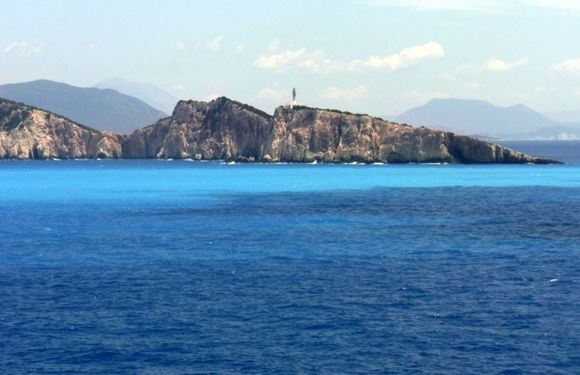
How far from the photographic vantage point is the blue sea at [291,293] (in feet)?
161

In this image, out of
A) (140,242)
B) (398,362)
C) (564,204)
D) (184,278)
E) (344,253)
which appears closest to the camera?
(398,362)

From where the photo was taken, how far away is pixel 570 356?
161 ft

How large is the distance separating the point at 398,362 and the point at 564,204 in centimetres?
10524

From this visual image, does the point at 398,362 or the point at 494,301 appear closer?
the point at 398,362

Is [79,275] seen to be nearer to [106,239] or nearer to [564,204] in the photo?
[106,239]

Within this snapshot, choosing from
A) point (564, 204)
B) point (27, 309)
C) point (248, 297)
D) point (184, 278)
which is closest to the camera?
point (27, 309)

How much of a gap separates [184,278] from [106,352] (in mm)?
22299

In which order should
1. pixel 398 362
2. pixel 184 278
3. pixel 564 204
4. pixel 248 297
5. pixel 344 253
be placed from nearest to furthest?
1. pixel 398 362
2. pixel 248 297
3. pixel 184 278
4. pixel 344 253
5. pixel 564 204

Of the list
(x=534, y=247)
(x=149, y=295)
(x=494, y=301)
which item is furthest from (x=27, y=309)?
(x=534, y=247)

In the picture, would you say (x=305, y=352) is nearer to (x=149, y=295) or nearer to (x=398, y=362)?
(x=398, y=362)

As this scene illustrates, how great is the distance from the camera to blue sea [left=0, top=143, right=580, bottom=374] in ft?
Answer: 161

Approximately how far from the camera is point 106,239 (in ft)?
322

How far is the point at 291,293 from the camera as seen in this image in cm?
6525

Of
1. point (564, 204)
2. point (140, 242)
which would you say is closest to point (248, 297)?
point (140, 242)
